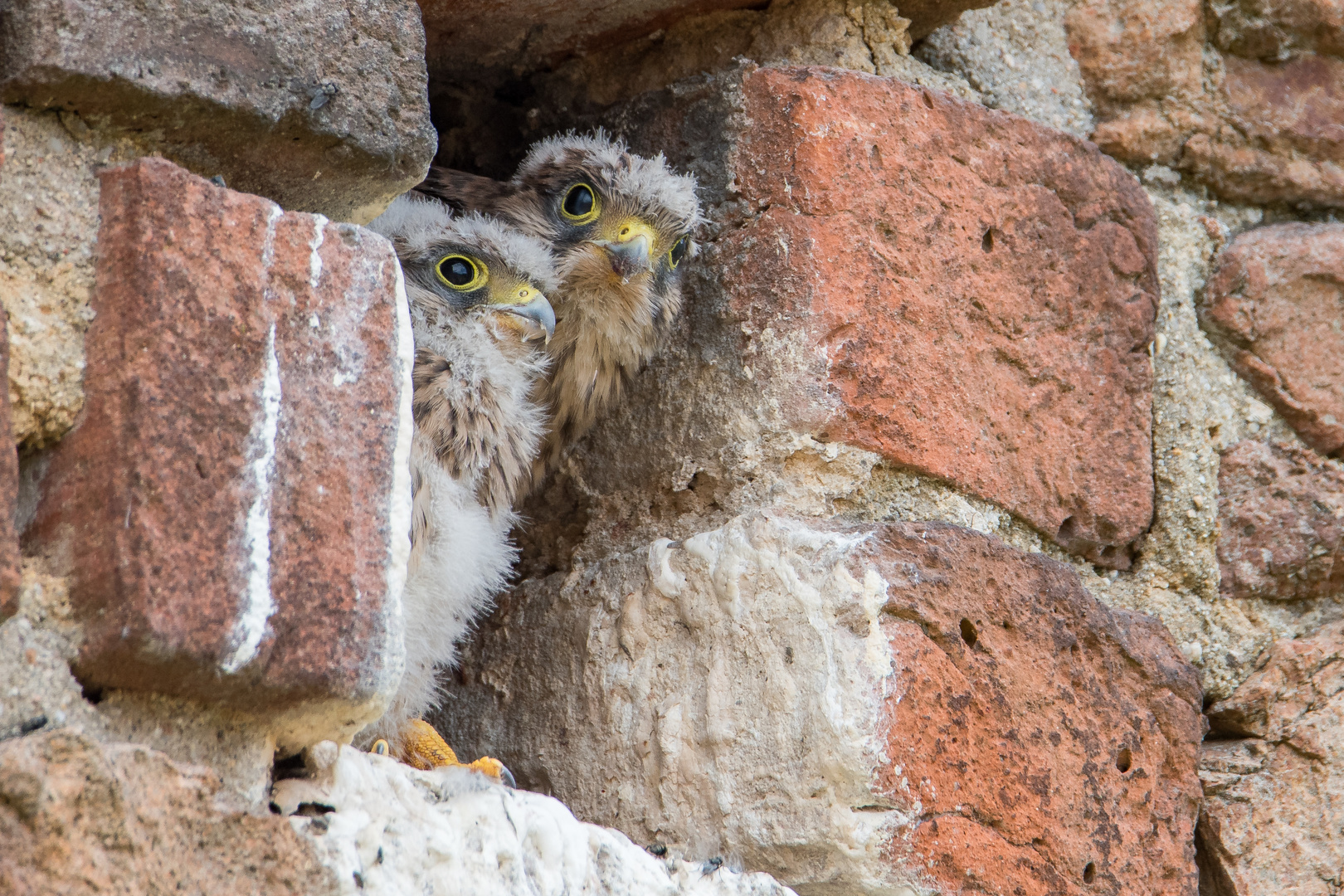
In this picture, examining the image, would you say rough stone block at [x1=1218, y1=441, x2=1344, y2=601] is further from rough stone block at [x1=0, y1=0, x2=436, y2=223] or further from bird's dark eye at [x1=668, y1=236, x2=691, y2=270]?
rough stone block at [x1=0, y1=0, x2=436, y2=223]

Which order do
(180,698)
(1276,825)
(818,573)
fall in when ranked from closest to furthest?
(180,698) < (818,573) < (1276,825)

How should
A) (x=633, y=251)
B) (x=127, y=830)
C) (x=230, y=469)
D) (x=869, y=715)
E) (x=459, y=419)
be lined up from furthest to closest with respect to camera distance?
(x=633, y=251)
(x=459, y=419)
(x=869, y=715)
(x=230, y=469)
(x=127, y=830)

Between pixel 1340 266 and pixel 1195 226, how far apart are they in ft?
0.78

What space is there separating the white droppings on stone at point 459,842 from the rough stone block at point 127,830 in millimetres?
53

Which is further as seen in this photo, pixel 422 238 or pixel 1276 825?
pixel 422 238

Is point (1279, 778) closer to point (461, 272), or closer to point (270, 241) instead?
point (461, 272)

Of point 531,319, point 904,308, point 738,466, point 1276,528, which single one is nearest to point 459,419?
point 531,319

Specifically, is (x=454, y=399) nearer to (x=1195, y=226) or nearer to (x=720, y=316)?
(x=720, y=316)

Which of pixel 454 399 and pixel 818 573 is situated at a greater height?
pixel 818 573

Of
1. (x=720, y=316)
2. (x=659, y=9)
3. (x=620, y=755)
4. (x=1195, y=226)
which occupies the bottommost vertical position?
(x=620, y=755)

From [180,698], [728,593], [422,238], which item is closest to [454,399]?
[422,238]

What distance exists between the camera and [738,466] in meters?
1.89

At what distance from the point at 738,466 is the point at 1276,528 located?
90 centimetres

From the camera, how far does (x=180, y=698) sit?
1182mm
